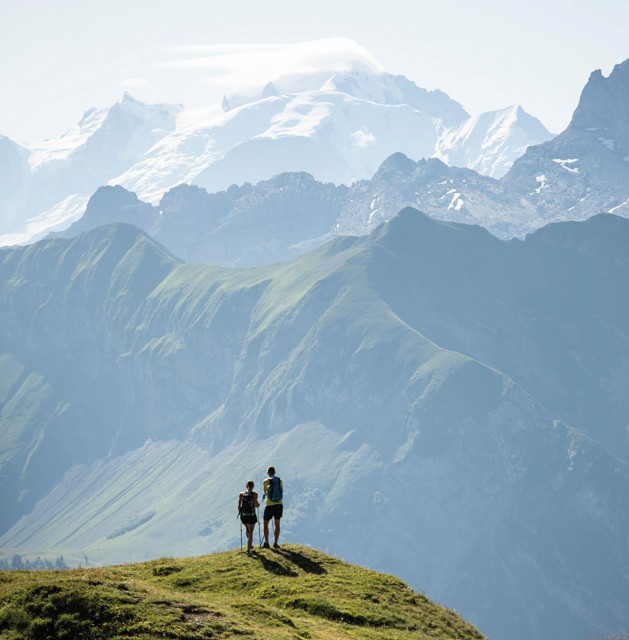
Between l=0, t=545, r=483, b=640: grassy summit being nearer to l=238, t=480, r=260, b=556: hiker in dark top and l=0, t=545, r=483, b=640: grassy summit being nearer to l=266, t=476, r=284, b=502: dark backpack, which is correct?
l=238, t=480, r=260, b=556: hiker in dark top

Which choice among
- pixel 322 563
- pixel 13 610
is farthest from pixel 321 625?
pixel 13 610

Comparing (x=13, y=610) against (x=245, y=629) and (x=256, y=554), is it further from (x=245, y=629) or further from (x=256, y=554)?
(x=256, y=554)

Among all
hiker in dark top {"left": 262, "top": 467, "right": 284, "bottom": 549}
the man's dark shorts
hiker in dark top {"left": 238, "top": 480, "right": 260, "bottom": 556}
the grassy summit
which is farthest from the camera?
the man's dark shorts

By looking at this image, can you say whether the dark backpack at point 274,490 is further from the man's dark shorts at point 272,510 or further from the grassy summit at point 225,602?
the grassy summit at point 225,602

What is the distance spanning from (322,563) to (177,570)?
948 centimetres

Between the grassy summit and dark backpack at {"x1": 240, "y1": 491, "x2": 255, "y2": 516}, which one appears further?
dark backpack at {"x1": 240, "y1": 491, "x2": 255, "y2": 516}

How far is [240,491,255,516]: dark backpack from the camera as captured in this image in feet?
237

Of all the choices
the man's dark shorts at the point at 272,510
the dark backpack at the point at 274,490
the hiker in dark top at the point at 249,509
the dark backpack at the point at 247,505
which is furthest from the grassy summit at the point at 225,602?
the dark backpack at the point at 274,490

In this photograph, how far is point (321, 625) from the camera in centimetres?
6203

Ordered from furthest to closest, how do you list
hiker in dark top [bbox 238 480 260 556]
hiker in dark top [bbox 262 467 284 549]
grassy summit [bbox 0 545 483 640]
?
1. hiker in dark top [bbox 238 480 260 556]
2. hiker in dark top [bbox 262 467 284 549]
3. grassy summit [bbox 0 545 483 640]

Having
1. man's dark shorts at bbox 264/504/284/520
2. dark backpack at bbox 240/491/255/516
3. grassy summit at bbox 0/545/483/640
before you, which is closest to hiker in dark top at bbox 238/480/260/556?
dark backpack at bbox 240/491/255/516

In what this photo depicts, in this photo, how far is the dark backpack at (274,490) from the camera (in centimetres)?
7181

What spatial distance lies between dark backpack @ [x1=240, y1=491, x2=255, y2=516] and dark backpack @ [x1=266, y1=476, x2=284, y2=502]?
119cm

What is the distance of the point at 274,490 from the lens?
Result: 237 ft
